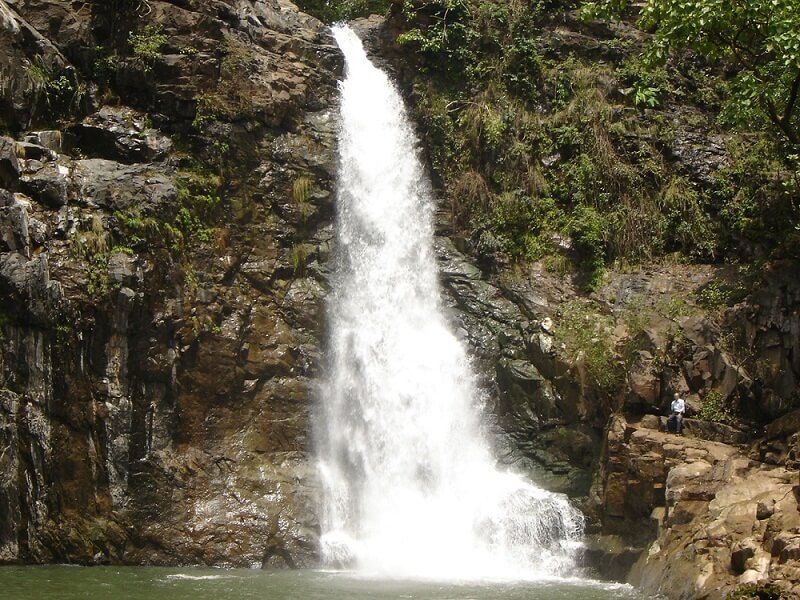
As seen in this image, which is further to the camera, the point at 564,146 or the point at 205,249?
the point at 564,146

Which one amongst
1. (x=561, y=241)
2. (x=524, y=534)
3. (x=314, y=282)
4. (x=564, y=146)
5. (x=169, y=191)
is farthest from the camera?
(x=564, y=146)

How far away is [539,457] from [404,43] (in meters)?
14.1

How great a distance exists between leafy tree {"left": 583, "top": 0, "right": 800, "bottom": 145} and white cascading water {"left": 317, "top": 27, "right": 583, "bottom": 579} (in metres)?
7.81

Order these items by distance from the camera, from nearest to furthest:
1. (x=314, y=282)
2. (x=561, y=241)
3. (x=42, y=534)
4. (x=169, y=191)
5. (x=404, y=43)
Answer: (x=42, y=534)
(x=169, y=191)
(x=314, y=282)
(x=561, y=241)
(x=404, y=43)

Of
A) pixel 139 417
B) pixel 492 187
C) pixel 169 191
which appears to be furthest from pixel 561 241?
pixel 139 417

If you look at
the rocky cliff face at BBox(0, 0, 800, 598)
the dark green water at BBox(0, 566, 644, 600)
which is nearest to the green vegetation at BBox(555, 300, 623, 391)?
the rocky cliff face at BBox(0, 0, 800, 598)

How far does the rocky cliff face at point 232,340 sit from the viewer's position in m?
16.8

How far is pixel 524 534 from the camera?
715 inches

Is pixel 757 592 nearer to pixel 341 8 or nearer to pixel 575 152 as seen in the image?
pixel 575 152

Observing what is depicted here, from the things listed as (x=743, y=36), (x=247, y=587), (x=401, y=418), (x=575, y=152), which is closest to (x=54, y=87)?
(x=401, y=418)

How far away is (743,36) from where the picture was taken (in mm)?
19000

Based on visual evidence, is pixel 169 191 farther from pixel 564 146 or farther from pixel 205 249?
pixel 564 146

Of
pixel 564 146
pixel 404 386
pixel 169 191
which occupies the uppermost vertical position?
pixel 564 146

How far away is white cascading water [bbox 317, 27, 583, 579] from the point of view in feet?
59.8
